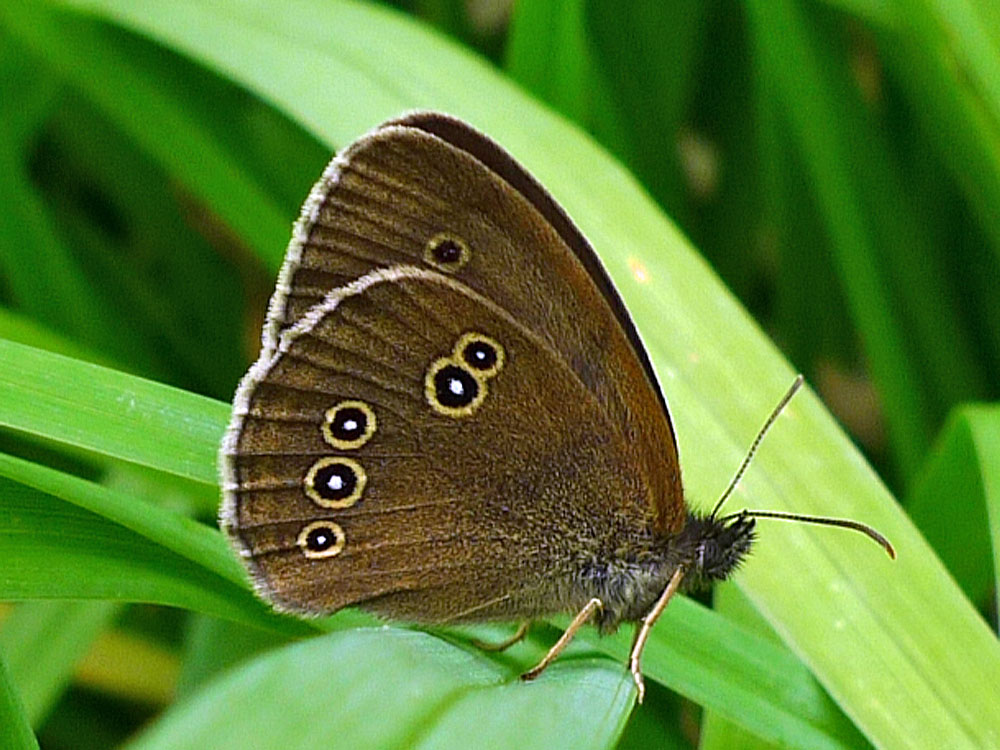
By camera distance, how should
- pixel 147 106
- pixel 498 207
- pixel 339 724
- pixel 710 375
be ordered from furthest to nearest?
pixel 147 106 → pixel 710 375 → pixel 498 207 → pixel 339 724

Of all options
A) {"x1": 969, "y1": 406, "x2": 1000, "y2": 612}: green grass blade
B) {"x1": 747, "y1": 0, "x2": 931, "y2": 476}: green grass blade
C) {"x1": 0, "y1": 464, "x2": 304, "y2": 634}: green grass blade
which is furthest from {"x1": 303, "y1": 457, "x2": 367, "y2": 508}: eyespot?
{"x1": 747, "y1": 0, "x2": 931, "y2": 476}: green grass blade

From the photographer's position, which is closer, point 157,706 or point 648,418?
point 648,418

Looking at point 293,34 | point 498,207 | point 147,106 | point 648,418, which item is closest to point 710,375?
point 648,418

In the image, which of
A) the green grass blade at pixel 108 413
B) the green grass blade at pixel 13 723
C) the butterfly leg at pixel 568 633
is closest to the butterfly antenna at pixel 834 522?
the butterfly leg at pixel 568 633

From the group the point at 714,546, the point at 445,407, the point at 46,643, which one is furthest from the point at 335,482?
the point at 46,643

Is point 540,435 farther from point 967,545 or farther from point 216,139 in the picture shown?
point 216,139

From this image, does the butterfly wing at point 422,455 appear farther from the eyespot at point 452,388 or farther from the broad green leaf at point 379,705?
the broad green leaf at point 379,705

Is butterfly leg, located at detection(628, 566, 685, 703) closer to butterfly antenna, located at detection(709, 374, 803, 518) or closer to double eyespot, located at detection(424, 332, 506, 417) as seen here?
butterfly antenna, located at detection(709, 374, 803, 518)

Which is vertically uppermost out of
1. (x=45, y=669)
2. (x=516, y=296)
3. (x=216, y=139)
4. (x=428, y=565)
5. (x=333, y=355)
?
(x=516, y=296)

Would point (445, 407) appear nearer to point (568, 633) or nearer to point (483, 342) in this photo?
point (483, 342)
